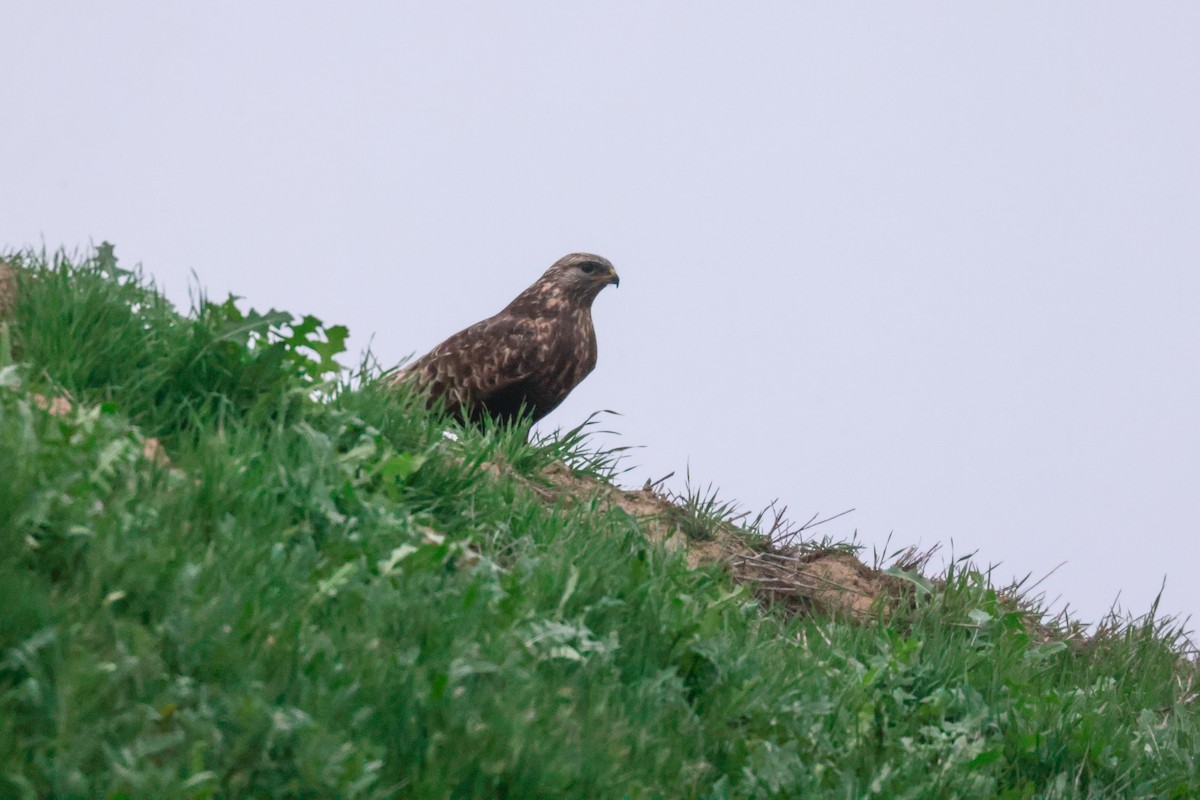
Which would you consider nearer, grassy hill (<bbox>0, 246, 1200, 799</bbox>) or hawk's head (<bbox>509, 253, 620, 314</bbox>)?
grassy hill (<bbox>0, 246, 1200, 799</bbox>)

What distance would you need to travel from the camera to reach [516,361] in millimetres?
8180

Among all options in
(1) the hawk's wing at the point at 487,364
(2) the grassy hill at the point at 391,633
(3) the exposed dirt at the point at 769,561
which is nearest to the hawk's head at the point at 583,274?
(1) the hawk's wing at the point at 487,364

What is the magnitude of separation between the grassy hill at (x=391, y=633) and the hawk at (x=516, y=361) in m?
1.95

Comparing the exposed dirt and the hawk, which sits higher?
the hawk

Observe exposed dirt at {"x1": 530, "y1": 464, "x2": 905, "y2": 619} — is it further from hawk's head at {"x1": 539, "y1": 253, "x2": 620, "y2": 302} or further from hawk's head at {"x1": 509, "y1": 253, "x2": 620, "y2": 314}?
hawk's head at {"x1": 539, "y1": 253, "x2": 620, "y2": 302}

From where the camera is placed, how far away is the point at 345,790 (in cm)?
303

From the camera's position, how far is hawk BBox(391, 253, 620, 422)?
8.19 metres

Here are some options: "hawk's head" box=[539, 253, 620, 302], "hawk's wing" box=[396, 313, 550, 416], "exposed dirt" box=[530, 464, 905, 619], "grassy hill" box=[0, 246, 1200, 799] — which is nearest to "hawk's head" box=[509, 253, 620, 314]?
"hawk's head" box=[539, 253, 620, 302]

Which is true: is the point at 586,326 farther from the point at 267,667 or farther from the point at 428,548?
the point at 267,667

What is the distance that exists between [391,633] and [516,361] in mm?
4663

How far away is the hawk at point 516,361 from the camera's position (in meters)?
8.19

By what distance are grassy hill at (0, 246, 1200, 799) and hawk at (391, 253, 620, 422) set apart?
1947 mm

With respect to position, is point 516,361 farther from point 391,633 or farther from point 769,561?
point 391,633

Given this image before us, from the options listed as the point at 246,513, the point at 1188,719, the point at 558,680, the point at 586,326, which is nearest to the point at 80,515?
the point at 246,513
